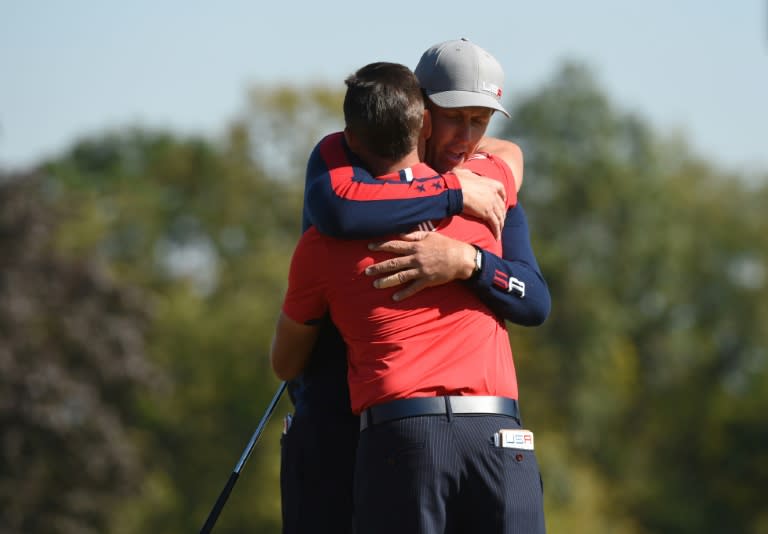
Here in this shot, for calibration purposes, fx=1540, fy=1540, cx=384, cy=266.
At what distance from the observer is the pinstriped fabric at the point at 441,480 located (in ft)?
13.4

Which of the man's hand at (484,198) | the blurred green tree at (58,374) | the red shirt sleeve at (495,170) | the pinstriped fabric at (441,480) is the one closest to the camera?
the pinstriped fabric at (441,480)

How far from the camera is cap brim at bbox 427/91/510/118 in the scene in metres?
4.41

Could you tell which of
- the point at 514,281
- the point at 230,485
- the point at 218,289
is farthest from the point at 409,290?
the point at 218,289

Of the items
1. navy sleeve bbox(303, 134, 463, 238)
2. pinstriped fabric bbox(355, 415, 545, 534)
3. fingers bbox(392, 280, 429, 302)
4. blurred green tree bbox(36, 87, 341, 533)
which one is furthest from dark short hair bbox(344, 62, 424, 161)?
blurred green tree bbox(36, 87, 341, 533)

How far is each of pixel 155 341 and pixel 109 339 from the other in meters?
11.5

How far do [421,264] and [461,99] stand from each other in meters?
0.53

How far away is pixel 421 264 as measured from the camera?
420 centimetres

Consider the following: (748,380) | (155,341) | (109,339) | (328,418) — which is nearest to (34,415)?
(109,339)

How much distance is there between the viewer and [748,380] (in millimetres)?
40438

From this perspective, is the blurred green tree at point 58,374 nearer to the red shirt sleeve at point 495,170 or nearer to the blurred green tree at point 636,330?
the blurred green tree at point 636,330

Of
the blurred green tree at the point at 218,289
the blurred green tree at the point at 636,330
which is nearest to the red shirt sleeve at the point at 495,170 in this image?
the blurred green tree at the point at 218,289

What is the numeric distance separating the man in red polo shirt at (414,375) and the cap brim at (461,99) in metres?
0.08

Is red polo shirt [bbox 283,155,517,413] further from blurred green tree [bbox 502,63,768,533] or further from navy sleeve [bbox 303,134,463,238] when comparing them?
blurred green tree [bbox 502,63,768,533]

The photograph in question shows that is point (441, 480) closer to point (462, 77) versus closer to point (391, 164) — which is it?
point (391, 164)
